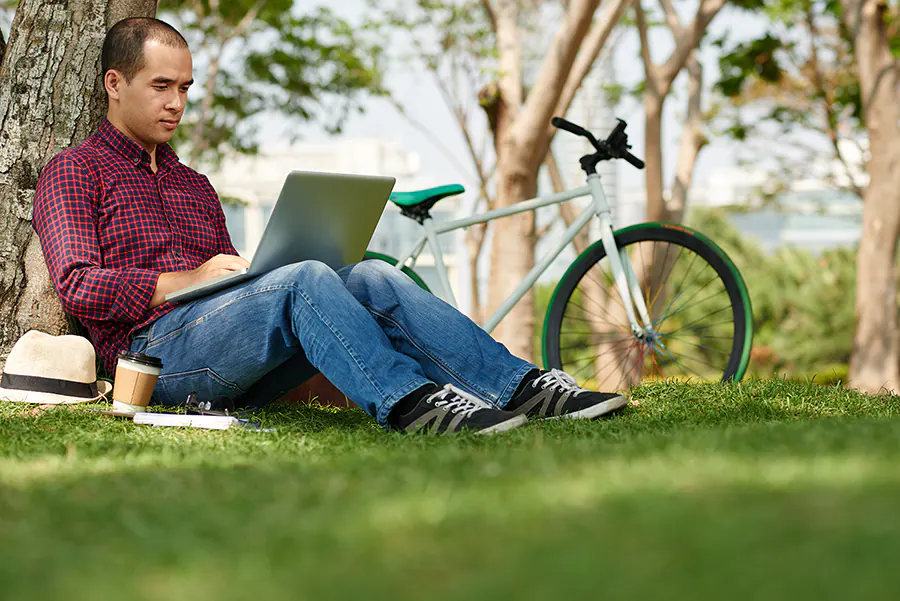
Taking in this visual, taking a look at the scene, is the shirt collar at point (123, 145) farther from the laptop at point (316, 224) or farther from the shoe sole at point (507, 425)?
the shoe sole at point (507, 425)

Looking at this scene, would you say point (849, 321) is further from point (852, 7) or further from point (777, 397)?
point (777, 397)

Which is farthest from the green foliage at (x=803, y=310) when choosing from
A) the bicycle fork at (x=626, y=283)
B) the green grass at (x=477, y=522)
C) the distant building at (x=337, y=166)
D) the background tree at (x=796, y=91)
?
the green grass at (x=477, y=522)

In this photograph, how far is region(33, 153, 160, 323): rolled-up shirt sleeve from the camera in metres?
2.75

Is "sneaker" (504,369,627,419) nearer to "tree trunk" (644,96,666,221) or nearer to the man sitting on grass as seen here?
the man sitting on grass

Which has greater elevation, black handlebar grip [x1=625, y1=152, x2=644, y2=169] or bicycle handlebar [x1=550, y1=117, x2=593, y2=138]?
bicycle handlebar [x1=550, y1=117, x2=593, y2=138]

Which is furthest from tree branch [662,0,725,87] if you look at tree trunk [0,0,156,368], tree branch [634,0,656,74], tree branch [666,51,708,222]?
tree trunk [0,0,156,368]

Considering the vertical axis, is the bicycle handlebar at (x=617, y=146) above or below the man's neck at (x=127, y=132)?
above

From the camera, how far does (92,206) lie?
2.89m

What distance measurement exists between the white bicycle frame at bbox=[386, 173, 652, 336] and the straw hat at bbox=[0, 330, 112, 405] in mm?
1522

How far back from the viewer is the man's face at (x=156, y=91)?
118 inches

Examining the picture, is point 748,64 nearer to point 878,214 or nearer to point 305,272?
point 878,214

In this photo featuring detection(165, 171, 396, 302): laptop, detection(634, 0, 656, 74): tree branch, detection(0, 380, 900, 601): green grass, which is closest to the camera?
detection(0, 380, 900, 601): green grass

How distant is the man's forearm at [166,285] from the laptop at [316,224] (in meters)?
0.03

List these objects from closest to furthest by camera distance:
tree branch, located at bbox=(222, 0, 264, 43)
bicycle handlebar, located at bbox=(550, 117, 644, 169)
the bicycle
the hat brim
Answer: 1. the hat brim
2. the bicycle
3. bicycle handlebar, located at bbox=(550, 117, 644, 169)
4. tree branch, located at bbox=(222, 0, 264, 43)
